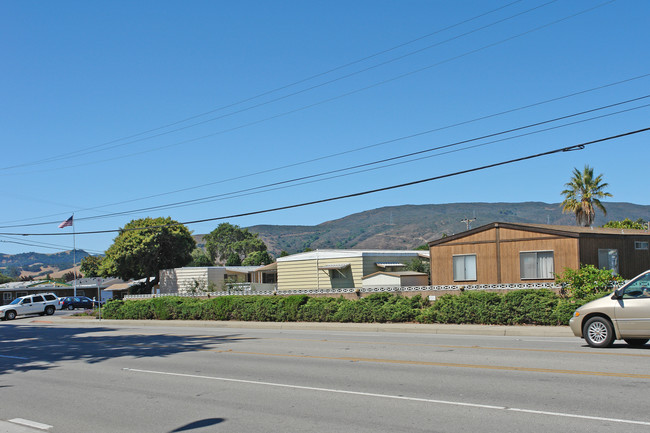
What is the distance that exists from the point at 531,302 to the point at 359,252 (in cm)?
1888

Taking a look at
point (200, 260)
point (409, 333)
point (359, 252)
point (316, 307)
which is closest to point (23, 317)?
point (359, 252)

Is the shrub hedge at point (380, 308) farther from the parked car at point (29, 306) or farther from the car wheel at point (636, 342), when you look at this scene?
the parked car at point (29, 306)

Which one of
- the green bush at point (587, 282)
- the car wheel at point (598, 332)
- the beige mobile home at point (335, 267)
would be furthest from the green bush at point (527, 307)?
the beige mobile home at point (335, 267)

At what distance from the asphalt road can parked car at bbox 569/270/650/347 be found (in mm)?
362

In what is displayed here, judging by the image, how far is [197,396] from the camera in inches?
400

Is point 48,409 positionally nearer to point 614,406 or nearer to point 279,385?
point 279,385

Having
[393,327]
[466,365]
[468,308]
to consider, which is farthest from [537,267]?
[466,365]

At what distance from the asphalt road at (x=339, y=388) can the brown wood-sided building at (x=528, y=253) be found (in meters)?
9.43

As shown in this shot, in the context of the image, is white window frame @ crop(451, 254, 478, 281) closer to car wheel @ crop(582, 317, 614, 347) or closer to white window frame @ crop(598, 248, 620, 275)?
white window frame @ crop(598, 248, 620, 275)

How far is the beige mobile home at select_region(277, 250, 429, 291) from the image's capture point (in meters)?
38.1

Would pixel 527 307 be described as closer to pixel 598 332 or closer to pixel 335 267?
pixel 598 332

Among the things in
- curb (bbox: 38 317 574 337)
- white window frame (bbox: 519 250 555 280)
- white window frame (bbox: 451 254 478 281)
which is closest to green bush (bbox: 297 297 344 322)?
curb (bbox: 38 317 574 337)

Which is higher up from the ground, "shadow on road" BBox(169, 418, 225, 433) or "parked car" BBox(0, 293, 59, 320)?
"shadow on road" BBox(169, 418, 225, 433)

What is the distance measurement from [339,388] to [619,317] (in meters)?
7.38
